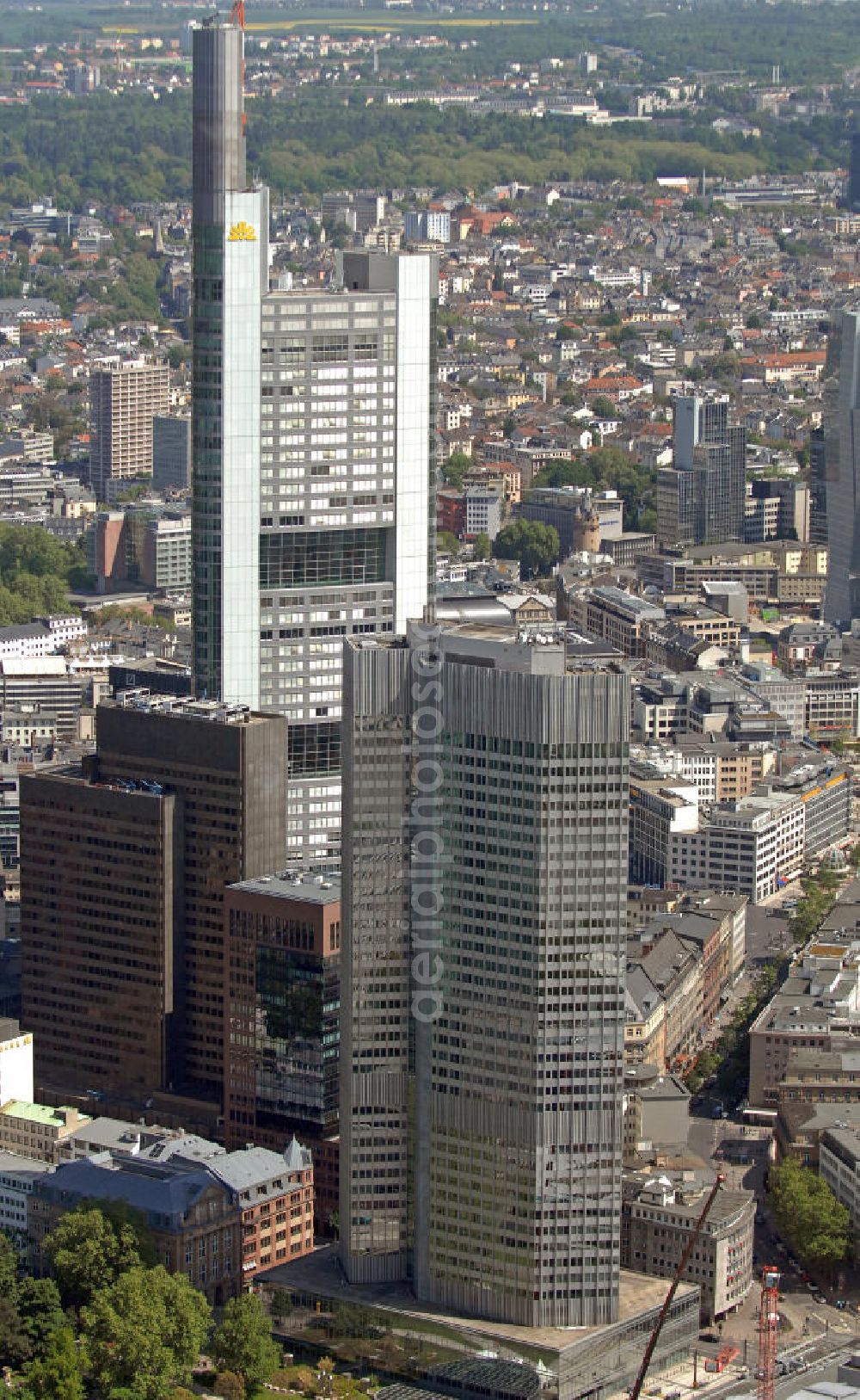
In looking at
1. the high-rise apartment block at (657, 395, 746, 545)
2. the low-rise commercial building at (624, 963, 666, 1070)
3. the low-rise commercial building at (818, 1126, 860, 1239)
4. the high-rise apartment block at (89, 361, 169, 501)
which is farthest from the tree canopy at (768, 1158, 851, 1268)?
the high-rise apartment block at (89, 361, 169, 501)

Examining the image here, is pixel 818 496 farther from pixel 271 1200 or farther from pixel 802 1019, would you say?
pixel 271 1200

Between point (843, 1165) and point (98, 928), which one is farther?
point (98, 928)

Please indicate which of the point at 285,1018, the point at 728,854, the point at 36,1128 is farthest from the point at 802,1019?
the point at 728,854

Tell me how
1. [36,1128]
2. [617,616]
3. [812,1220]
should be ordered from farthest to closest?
[617,616]
[36,1128]
[812,1220]

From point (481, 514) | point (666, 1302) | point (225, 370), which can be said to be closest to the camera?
point (666, 1302)

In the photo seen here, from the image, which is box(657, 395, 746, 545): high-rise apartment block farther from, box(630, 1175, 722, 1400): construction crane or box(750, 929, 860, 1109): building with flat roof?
box(630, 1175, 722, 1400): construction crane

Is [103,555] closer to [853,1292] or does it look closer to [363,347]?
[363,347]
